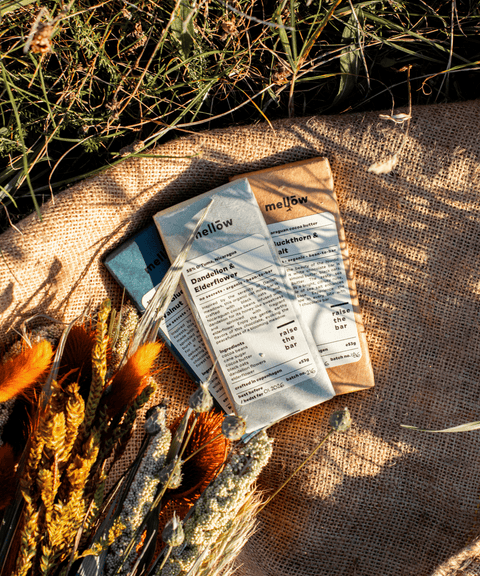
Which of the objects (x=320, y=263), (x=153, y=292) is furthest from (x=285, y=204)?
(x=153, y=292)

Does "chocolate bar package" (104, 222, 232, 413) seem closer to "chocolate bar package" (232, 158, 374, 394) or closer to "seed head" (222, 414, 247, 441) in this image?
"chocolate bar package" (232, 158, 374, 394)

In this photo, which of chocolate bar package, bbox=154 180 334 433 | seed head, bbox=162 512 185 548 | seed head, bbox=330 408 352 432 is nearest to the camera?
seed head, bbox=162 512 185 548

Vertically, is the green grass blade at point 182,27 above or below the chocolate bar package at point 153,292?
above

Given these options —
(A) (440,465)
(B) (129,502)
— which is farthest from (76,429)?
(A) (440,465)

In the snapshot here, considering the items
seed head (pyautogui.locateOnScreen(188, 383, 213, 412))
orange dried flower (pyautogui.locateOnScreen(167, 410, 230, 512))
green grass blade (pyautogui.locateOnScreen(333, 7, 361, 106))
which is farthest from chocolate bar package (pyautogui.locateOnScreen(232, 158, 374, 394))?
seed head (pyautogui.locateOnScreen(188, 383, 213, 412))

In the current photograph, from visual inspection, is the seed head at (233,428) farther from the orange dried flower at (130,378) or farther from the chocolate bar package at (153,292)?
the chocolate bar package at (153,292)

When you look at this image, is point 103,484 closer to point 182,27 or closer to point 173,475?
point 173,475

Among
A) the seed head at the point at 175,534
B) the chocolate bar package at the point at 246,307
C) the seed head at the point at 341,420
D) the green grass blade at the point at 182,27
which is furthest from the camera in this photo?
the chocolate bar package at the point at 246,307

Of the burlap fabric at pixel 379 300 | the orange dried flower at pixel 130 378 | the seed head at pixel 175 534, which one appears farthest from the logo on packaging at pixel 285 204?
the seed head at pixel 175 534
